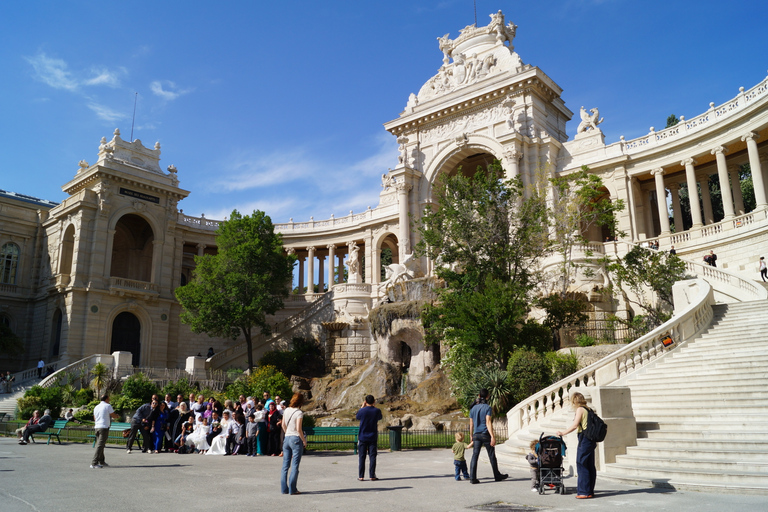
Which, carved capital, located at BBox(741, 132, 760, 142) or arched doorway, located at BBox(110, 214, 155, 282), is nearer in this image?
carved capital, located at BBox(741, 132, 760, 142)

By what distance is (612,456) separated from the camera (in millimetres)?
11320

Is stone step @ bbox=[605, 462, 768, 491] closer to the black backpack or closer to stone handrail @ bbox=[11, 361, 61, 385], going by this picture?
the black backpack

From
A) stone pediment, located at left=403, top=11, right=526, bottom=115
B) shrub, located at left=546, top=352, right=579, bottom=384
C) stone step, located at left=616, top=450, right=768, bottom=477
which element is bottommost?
stone step, located at left=616, top=450, right=768, bottom=477

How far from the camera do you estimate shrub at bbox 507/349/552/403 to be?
68.7ft

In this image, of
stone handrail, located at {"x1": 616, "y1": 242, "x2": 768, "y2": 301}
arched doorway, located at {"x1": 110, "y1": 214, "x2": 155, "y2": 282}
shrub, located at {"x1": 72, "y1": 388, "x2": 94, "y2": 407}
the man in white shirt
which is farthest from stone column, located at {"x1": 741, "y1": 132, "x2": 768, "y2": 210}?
arched doorway, located at {"x1": 110, "y1": 214, "x2": 155, "y2": 282}

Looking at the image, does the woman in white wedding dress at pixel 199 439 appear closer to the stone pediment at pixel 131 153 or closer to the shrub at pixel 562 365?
the shrub at pixel 562 365

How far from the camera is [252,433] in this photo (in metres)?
16.3

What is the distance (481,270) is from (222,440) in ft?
46.4

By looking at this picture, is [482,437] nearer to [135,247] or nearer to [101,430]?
[101,430]

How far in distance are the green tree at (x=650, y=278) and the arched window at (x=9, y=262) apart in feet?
145

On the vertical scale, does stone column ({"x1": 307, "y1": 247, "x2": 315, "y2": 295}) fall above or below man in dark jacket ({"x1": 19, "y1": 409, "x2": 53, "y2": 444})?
above

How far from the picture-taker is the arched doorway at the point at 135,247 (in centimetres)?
4947

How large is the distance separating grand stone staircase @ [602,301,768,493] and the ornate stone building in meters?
18.4

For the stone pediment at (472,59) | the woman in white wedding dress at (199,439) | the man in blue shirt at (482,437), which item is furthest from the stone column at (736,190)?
the woman in white wedding dress at (199,439)
